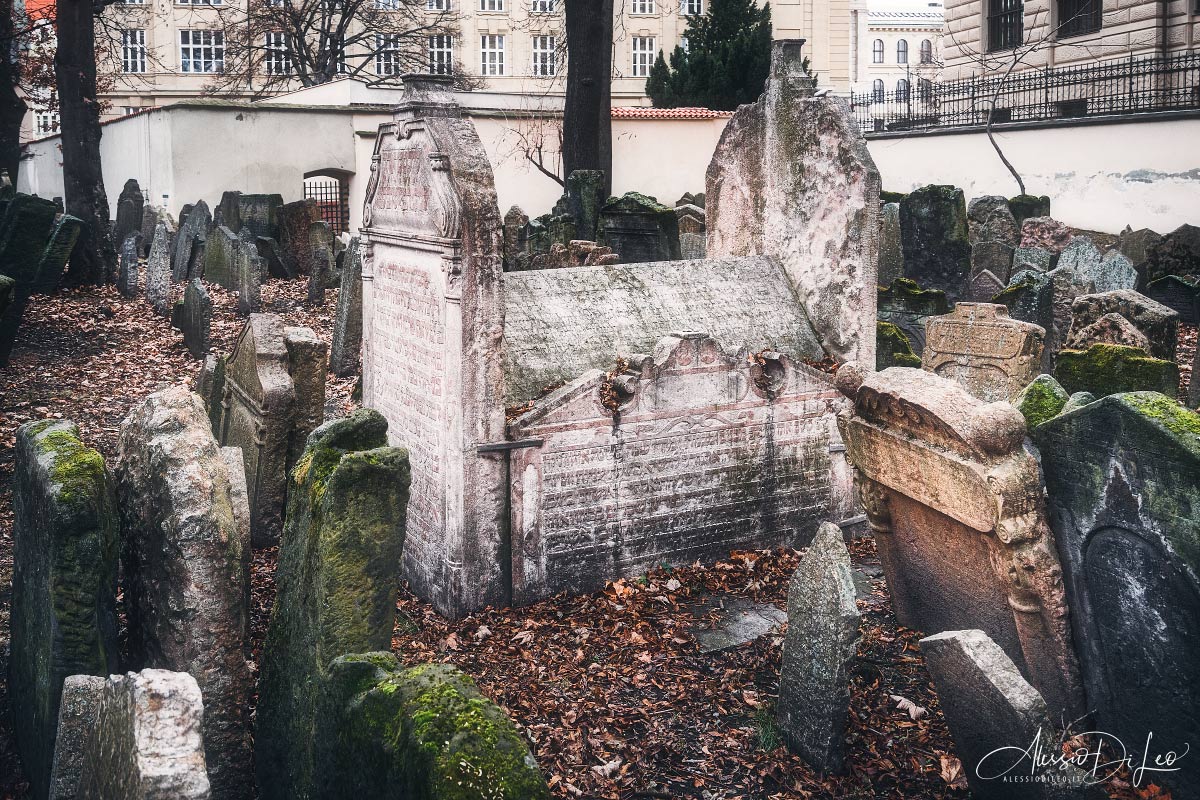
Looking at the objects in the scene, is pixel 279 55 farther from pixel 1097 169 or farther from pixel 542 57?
pixel 1097 169

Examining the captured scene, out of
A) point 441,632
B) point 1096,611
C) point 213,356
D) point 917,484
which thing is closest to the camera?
point 1096,611

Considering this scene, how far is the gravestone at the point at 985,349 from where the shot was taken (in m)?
7.68

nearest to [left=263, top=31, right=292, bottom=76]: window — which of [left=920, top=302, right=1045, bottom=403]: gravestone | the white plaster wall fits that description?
the white plaster wall

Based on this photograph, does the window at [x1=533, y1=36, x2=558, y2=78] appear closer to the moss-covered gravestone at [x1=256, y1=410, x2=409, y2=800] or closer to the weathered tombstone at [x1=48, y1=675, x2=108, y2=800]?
the moss-covered gravestone at [x1=256, y1=410, x2=409, y2=800]

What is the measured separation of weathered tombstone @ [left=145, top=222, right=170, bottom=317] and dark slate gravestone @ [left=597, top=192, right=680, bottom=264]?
231 inches

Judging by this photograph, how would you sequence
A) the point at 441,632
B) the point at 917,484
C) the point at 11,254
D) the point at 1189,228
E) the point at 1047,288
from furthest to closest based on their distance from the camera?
the point at 1189,228 → the point at 11,254 → the point at 1047,288 → the point at 441,632 → the point at 917,484

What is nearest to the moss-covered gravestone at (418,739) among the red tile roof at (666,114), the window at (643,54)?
the red tile roof at (666,114)

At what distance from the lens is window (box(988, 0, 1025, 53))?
90.1ft

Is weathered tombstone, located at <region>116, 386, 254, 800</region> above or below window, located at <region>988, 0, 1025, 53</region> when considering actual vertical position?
below

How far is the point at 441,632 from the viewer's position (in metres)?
5.92

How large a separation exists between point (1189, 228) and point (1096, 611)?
11.1m

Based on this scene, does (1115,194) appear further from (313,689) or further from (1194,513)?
(313,689)

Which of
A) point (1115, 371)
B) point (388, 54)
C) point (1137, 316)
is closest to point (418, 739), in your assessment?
point (1115, 371)

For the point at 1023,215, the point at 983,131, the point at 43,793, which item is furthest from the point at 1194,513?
the point at 983,131
